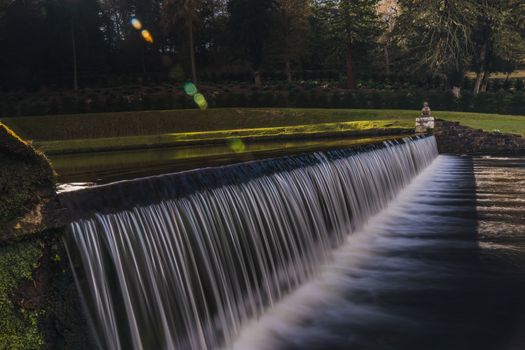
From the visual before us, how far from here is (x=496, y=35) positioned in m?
43.1

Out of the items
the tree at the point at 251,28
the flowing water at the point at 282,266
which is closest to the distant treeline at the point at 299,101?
the tree at the point at 251,28

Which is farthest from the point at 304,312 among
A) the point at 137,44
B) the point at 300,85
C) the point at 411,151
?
the point at 137,44

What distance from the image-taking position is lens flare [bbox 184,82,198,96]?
159ft

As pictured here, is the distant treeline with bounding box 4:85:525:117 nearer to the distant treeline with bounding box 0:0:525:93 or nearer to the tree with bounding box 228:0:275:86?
the distant treeline with bounding box 0:0:525:93

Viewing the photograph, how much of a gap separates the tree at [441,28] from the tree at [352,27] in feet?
16.9

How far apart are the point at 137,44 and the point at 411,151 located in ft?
162

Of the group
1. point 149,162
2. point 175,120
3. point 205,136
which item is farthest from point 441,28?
point 149,162

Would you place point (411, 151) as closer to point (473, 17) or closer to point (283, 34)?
point (473, 17)

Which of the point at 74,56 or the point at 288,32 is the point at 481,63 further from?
the point at 74,56

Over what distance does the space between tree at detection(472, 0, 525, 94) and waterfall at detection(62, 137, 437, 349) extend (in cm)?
3810

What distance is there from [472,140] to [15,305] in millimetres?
26854

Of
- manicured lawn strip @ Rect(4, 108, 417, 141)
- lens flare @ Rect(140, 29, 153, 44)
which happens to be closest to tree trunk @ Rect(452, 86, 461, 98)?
manicured lawn strip @ Rect(4, 108, 417, 141)

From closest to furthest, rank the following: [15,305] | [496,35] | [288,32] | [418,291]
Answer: [15,305] < [418,291] < [496,35] < [288,32]

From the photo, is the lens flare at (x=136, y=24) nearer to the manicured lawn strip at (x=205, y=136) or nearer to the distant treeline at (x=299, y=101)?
the distant treeline at (x=299, y=101)
